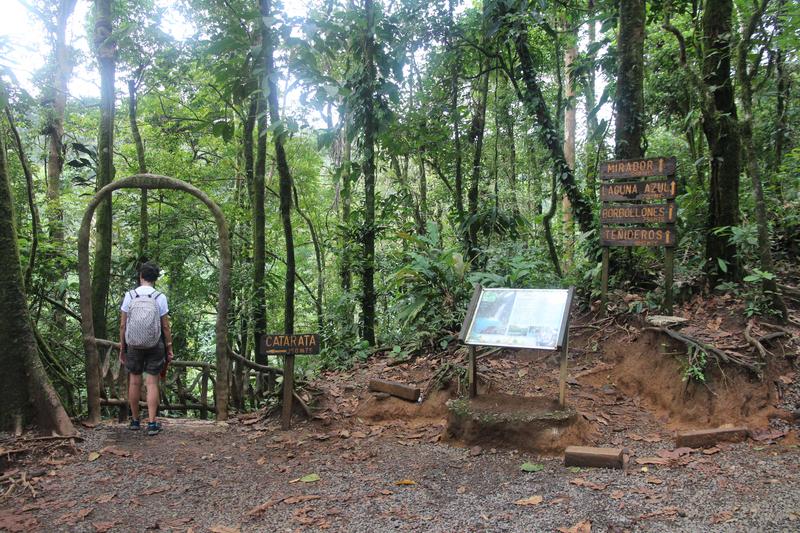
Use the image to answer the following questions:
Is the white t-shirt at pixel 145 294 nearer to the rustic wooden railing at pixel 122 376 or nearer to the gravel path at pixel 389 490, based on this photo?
the rustic wooden railing at pixel 122 376

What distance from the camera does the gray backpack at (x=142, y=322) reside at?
5.41m

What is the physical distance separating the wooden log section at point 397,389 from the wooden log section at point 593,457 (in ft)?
7.42

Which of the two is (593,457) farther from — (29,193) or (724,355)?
(29,193)

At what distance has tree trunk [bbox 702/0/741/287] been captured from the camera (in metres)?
6.61

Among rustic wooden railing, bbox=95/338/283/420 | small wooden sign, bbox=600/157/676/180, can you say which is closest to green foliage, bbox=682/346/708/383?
small wooden sign, bbox=600/157/676/180

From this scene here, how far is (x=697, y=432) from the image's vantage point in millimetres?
4473

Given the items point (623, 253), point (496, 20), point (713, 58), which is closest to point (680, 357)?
point (623, 253)

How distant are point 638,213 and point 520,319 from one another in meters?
2.56

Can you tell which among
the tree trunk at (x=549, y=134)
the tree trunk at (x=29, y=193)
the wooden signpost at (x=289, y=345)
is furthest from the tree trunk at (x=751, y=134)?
the tree trunk at (x=29, y=193)

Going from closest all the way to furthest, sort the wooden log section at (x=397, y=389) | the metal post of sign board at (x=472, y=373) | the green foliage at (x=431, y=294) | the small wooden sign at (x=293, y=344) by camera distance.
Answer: the metal post of sign board at (x=472, y=373), the small wooden sign at (x=293, y=344), the wooden log section at (x=397, y=389), the green foliage at (x=431, y=294)

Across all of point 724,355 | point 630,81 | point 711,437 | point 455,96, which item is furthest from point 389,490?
point 455,96

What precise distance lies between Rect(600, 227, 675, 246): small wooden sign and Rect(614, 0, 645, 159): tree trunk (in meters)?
1.44

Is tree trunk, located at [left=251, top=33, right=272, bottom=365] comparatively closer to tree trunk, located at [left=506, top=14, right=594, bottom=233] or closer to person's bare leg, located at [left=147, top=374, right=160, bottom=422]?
person's bare leg, located at [left=147, top=374, right=160, bottom=422]

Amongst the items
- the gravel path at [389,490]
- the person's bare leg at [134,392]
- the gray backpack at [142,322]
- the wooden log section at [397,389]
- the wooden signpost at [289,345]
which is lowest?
the gravel path at [389,490]
